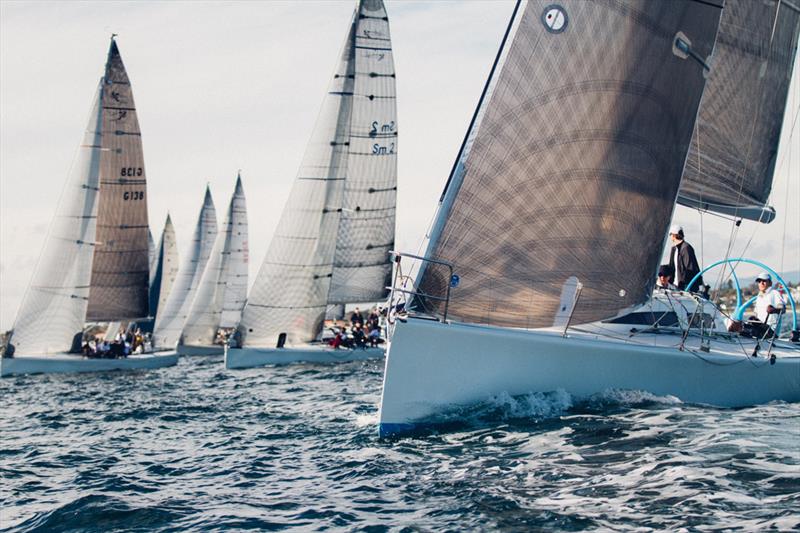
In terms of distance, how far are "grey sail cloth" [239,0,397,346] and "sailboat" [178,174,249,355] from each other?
1141cm

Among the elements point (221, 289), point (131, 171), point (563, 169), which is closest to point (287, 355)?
point (131, 171)

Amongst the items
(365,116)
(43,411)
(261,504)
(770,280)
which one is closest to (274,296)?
(365,116)

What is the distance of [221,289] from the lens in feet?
141

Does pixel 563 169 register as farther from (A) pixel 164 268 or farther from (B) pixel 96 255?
(A) pixel 164 268

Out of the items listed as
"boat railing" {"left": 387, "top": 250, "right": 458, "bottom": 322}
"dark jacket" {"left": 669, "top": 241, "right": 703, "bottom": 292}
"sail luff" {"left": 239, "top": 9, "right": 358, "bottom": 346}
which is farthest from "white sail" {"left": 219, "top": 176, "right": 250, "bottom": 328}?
"boat railing" {"left": 387, "top": 250, "right": 458, "bottom": 322}

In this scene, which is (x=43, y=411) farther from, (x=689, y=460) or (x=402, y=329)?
(x=689, y=460)

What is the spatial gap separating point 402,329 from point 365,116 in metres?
21.4

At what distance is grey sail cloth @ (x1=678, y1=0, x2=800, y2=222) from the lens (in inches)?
666

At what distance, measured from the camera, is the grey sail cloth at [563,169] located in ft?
39.1

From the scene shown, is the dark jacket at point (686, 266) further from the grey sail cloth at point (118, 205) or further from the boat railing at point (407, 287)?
the grey sail cloth at point (118, 205)

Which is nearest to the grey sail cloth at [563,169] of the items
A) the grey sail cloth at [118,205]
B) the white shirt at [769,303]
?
the white shirt at [769,303]

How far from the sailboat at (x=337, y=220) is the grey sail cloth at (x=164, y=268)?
18424 mm

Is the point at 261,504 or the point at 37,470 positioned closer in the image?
the point at 261,504

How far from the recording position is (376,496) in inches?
343
